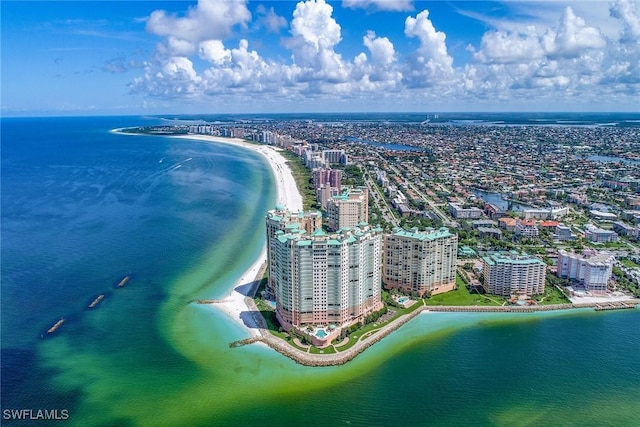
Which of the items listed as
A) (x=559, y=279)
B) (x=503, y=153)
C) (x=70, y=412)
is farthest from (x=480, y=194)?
(x=70, y=412)

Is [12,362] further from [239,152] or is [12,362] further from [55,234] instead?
[239,152]

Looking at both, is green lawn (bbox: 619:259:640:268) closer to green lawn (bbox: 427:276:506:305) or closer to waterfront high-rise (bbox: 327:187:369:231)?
green lawn (bbox: 427:276:506:305)

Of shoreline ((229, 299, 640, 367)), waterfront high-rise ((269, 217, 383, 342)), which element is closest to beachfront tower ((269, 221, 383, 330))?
waterfront high-rise ((269, 217, 383, 342))

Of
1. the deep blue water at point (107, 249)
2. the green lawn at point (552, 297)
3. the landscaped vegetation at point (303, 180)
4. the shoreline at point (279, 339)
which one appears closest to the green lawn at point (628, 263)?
the shoreline at point (279, 339)

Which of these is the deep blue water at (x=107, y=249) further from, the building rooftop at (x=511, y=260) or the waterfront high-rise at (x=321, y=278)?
the building rooftop at (x=511, y=260)

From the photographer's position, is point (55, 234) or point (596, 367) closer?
point (596, 367)

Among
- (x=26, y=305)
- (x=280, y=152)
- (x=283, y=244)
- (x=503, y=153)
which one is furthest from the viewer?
(x=280, y=152)
